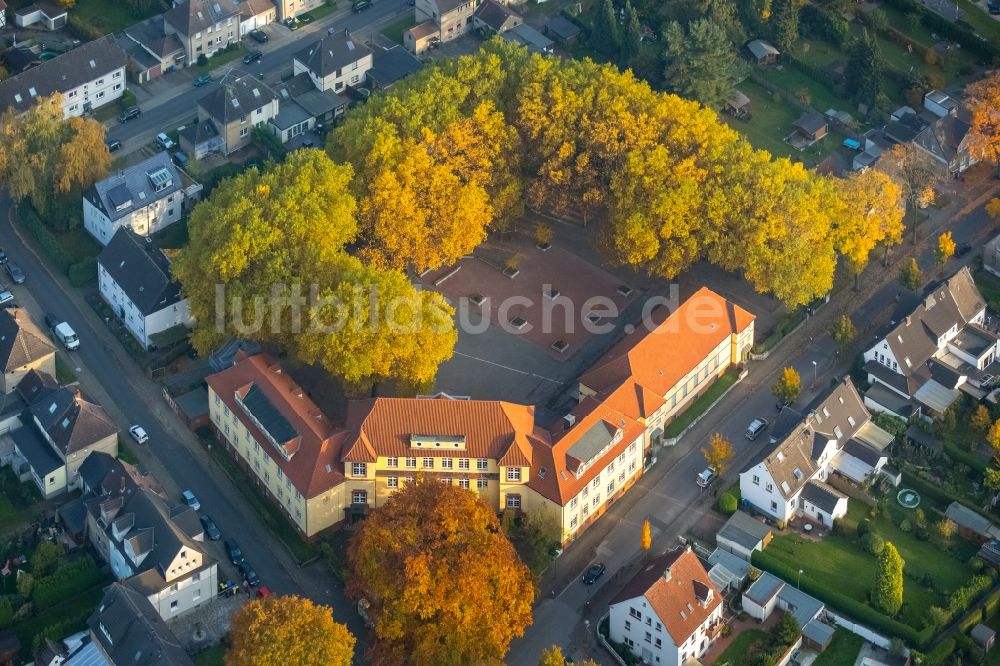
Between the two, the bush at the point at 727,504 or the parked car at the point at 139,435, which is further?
the parked car at the point at 139,435

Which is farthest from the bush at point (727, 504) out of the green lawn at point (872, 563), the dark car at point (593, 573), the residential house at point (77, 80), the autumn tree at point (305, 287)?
the residential house at point (77, 80)

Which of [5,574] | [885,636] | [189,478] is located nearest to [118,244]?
[189,478]

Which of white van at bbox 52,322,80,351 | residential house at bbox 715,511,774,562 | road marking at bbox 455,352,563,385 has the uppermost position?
residential house at bbox 715,511,774,562

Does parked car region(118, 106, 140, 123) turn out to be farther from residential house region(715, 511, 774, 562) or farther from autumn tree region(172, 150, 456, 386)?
residential house region(715, 511, 774, 562)

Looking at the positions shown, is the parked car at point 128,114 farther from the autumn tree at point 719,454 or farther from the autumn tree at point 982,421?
the autumn tree at point 982,421

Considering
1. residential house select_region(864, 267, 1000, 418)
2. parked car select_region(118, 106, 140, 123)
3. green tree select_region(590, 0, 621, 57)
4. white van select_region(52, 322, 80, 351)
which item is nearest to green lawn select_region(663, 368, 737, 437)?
residential house select_region(864, 267, 1000, 418)

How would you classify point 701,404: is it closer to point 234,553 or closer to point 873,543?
point 873,543
